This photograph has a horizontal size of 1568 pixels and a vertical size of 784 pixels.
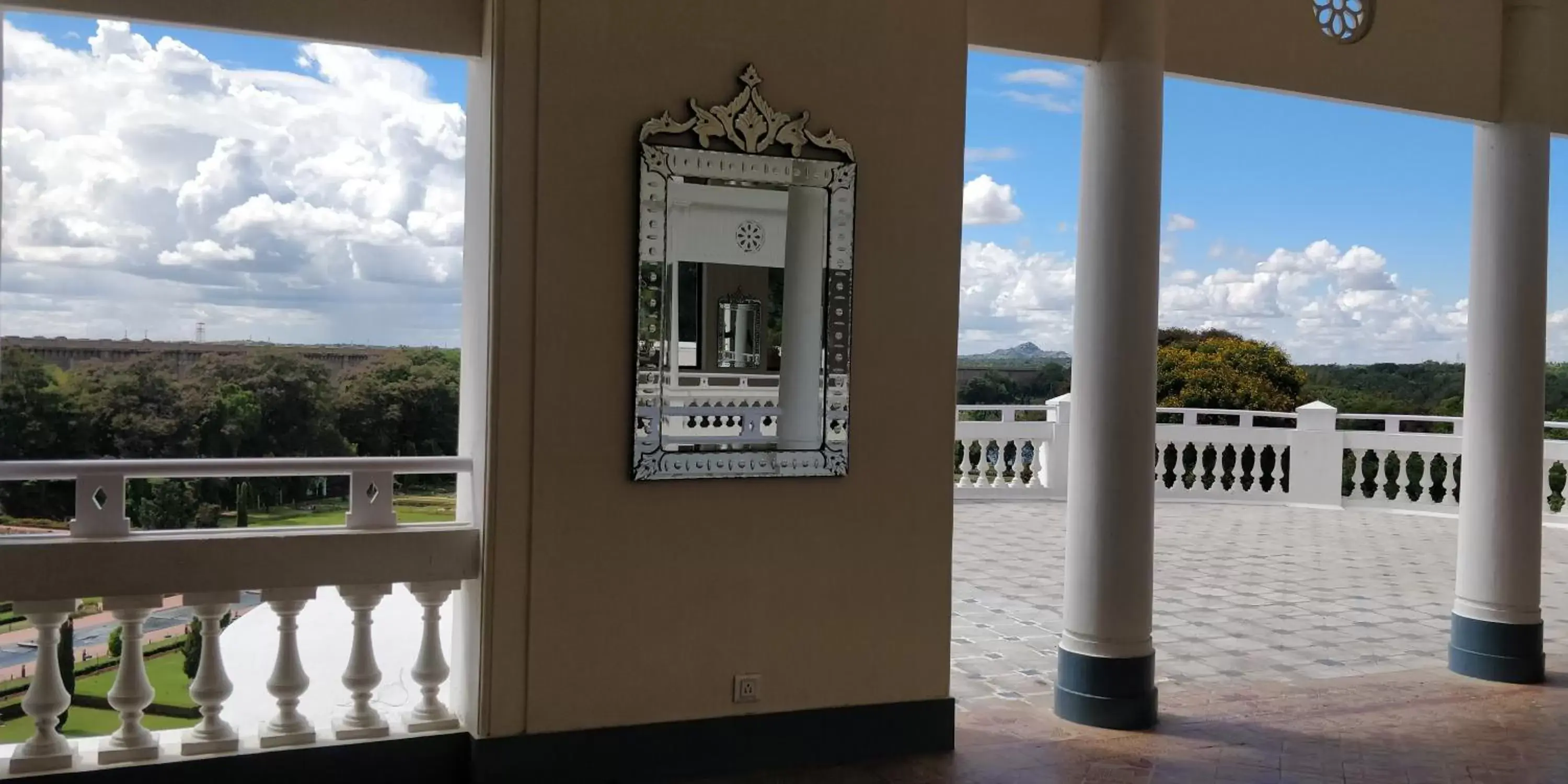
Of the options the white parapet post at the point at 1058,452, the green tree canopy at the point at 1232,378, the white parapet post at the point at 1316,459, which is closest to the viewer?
the white parapet post at the point at 1316,459

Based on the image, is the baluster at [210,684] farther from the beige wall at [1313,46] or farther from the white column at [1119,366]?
the beige wall at [1313,46]

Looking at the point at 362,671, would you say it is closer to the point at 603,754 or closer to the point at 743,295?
the point at 603,754

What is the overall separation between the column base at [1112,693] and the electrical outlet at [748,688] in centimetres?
145

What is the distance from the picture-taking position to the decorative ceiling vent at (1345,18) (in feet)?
17.4

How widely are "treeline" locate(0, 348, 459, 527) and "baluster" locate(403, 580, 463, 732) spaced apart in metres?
1.28

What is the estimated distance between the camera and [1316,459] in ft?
40.7

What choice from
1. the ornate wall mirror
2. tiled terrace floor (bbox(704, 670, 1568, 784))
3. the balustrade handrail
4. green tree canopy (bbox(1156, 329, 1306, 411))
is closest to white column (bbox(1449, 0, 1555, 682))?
tiled terrace floor (bbox(704, 670, 1568, 784))

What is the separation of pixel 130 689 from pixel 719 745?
1900mm

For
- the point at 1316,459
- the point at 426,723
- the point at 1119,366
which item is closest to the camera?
the point at 426,723

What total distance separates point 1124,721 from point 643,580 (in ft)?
7.04

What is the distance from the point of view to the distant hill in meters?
19.4

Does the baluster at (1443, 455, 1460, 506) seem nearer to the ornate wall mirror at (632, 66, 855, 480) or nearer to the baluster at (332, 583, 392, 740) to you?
the ornate wall mirror at (632, 66, 855, 480)

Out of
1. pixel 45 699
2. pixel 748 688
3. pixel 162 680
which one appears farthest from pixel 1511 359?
pixel 45 699

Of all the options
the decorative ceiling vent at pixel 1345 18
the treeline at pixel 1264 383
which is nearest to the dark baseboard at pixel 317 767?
the decorative ceiling vent at pixel 1345 18
